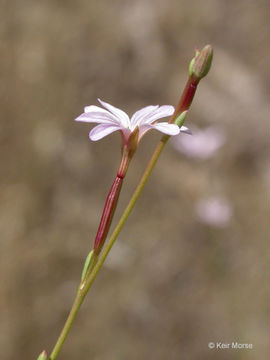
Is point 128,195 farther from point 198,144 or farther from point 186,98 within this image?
point 186,98

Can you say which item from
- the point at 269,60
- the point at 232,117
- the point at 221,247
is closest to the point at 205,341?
the point at 221,247

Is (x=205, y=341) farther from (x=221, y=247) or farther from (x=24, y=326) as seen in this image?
(x=24, y=326)

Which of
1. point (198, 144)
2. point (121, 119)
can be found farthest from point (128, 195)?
point (121, 119)

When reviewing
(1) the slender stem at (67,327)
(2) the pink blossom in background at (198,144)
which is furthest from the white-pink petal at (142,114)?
(2) the pink blossom in background at (198,144)

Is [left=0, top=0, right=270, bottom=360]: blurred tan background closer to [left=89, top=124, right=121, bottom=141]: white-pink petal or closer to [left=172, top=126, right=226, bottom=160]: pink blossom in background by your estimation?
[left=172, top=126, right=226, bottom=160]: pink blossom in background

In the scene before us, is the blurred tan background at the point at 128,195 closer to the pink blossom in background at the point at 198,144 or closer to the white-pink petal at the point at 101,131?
the pink blossom in background at the point at 198,144

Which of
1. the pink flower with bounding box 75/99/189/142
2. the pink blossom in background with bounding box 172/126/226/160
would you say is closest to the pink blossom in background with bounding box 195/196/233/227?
the pink blossom in background with bounding box 172/126/226/160
